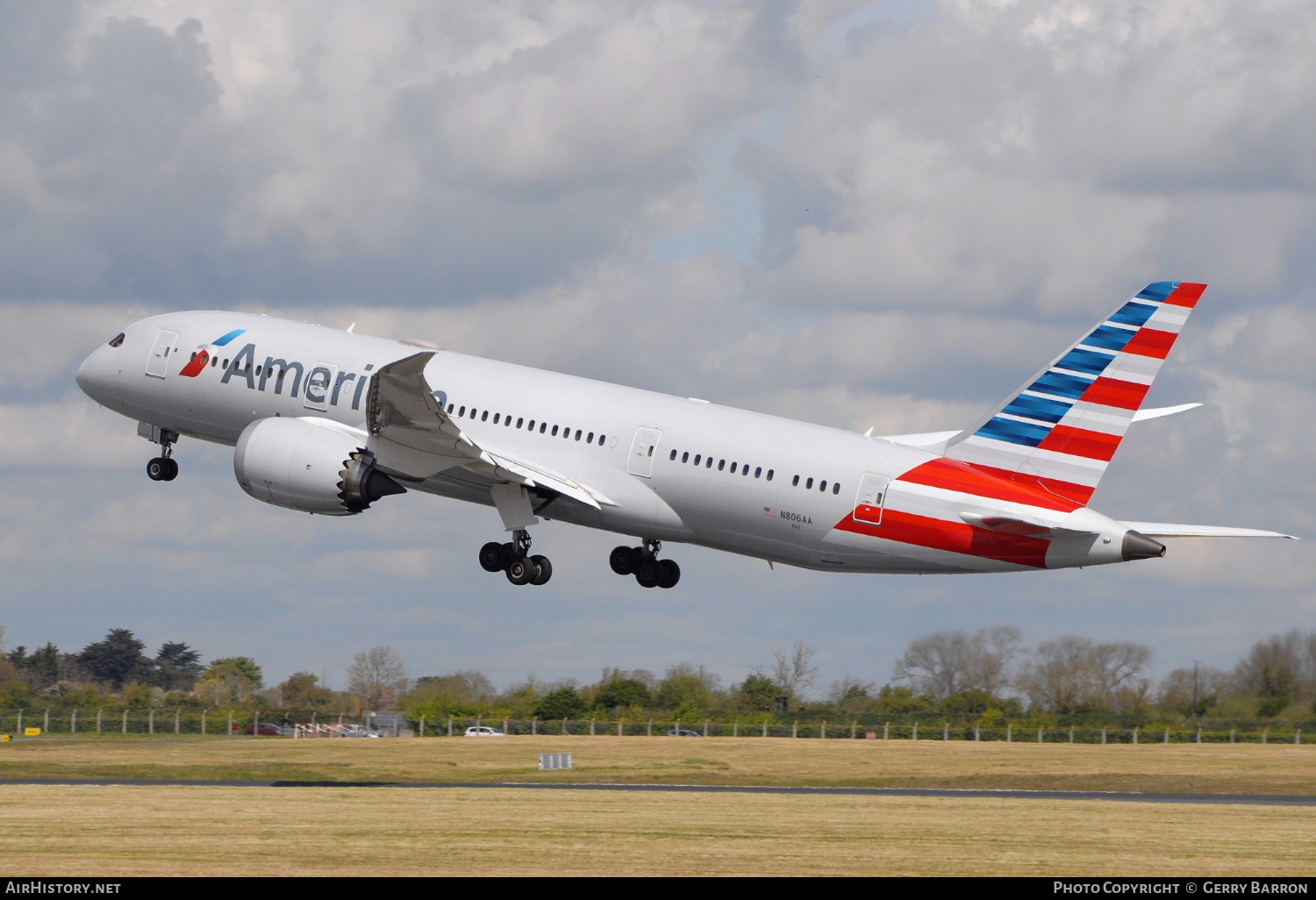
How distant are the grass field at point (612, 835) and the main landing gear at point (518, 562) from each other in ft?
21.1

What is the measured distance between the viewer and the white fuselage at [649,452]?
42.5 metres

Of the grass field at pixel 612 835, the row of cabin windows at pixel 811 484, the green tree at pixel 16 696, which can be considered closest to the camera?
the grass field at pixel 612 835

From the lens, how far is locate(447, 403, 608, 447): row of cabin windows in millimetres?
46969

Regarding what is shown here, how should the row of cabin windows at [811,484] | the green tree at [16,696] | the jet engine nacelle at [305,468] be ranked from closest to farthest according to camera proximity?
1. the row of cabin windows at [811,484]
2. the jet engine nacelle at [305,468]
3. the green tree at [16,696]

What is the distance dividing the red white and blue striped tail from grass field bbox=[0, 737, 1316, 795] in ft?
75.4

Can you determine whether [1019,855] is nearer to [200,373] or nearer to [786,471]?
[786,471]

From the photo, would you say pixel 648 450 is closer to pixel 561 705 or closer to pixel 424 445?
pixel 424 445

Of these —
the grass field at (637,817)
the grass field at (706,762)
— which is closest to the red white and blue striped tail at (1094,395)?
the grass field at (637,817)

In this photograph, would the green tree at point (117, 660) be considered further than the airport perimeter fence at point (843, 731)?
Yes

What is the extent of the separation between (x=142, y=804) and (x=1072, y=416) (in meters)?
26.2

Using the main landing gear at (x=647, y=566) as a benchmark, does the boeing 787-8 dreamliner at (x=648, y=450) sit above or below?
above

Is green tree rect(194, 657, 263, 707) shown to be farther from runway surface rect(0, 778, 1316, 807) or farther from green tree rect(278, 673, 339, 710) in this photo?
runway surface rect(0, 778, 1316, 807)

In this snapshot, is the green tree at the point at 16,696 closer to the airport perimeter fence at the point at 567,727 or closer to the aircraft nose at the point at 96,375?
the airport perimeter fence at the point at 567,727

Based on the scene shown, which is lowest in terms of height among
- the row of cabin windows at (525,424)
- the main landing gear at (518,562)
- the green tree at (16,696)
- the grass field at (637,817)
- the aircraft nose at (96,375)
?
the green tree at (16,696)
